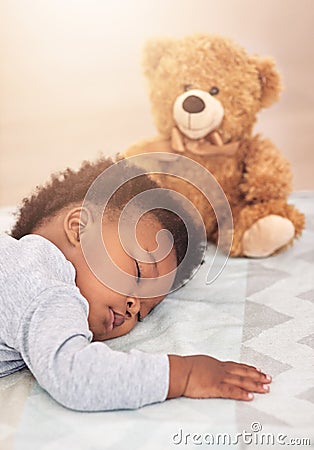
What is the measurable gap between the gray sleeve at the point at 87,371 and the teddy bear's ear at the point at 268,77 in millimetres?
776

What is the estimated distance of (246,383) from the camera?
93 cm

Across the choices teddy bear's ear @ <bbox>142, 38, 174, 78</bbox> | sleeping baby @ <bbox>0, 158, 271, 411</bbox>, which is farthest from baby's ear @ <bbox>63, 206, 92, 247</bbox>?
teddy bear's ear @ <bbox>142, 38, 174, 78</bbox>

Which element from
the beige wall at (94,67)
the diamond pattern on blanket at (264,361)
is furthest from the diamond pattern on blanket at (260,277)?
the beige wall at (94,67)

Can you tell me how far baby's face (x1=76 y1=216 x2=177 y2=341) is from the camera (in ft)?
3.51

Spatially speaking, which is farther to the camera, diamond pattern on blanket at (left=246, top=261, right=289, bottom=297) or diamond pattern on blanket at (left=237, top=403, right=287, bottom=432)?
diamond pattern on blanket at (left=246, top=261, right=289, bottom=297)

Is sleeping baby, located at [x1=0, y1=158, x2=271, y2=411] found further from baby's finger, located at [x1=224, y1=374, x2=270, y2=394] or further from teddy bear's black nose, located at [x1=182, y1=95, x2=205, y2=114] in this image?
teddy bear's black nose, located at [x1=182, y1=95, x2=205, y2=114]

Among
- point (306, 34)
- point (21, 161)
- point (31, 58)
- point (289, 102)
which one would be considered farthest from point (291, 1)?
point (21, 161)

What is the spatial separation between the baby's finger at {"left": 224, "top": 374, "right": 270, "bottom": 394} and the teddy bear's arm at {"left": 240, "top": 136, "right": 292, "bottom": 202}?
579 millimetres

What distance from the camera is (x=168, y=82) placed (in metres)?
1.50

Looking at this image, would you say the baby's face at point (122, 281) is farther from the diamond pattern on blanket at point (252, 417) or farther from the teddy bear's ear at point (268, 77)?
the teddy bear's ear at point (268, 77)

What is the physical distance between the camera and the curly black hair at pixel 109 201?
3.80 ft

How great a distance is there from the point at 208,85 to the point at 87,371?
0.76 m

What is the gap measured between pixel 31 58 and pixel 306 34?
2.32ft

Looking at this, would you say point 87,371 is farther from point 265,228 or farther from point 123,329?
point 265,228
